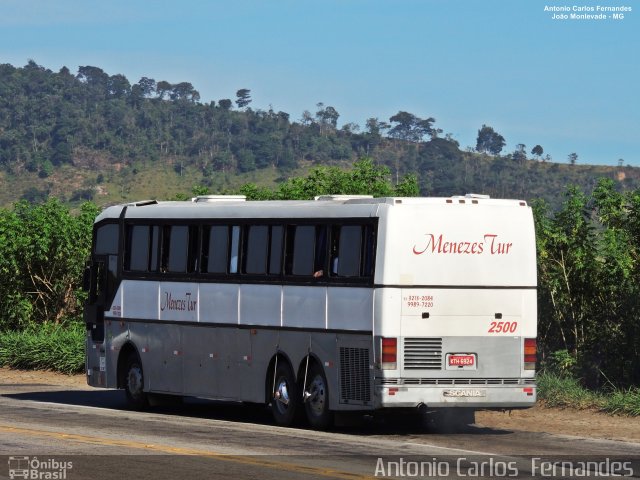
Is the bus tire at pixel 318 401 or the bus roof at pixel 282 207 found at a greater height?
the bus roof at pixel 282 207

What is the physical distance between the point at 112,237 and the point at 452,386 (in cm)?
782

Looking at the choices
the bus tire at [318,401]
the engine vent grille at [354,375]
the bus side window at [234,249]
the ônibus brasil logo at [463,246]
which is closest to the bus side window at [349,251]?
the ônibus brasil logo at [463,246]

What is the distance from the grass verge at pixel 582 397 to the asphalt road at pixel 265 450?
8.61 feet

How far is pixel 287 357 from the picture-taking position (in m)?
20.6

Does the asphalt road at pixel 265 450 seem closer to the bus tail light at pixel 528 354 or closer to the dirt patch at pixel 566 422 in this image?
the dirt patch at pixel 566 422

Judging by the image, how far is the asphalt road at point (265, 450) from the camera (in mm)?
15070

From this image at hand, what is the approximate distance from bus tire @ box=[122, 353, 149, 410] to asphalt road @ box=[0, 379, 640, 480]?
117 cm

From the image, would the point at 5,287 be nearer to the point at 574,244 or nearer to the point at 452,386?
the point at 574,244

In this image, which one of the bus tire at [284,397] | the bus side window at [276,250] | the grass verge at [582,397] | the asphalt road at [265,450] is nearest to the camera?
the asphalt road at [265,450]

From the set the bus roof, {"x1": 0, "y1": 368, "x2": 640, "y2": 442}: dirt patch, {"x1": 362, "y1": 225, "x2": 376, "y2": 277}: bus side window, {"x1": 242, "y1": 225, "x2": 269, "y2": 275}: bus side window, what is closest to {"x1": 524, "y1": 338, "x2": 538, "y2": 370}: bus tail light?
{"x1": 0, "y1": 368, "x2": 640, "y2": 442}: dirt patch

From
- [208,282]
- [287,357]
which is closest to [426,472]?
[287,357]

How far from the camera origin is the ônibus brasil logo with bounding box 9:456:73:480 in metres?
14.8

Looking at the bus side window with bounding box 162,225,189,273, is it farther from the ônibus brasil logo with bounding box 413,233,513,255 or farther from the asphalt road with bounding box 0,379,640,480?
the ônibus brasil logo with bounding box 413,233,513,255

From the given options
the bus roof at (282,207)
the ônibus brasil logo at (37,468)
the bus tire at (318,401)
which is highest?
the bus roof at (282,207)
